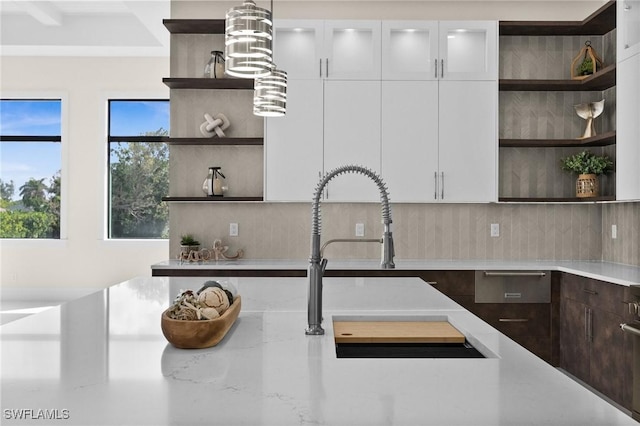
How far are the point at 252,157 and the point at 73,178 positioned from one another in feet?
12.5

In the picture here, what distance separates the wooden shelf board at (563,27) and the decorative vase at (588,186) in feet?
3.81

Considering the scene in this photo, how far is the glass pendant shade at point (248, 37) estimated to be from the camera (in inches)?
65.1

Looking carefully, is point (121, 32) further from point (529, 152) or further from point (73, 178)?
point (529, 152)

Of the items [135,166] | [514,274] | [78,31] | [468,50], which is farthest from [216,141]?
[135,166]

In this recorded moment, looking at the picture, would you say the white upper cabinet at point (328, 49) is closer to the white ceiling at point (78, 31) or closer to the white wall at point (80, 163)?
the white ceiling at point (78, 31)

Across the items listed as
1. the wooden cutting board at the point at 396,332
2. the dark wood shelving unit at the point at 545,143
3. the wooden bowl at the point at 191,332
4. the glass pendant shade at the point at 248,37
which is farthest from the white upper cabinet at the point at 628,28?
the wooden bowl at the point at 191,332

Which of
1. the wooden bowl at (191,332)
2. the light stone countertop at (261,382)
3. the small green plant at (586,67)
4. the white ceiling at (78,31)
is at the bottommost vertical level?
the light stone countertop at (261,382)

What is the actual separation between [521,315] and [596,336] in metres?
0.56

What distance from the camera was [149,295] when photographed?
7.24 ft

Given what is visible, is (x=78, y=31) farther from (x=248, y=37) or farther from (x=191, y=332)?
(x=191, y=332)

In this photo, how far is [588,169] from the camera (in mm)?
4195

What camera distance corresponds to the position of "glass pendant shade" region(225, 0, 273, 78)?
5.42 feet

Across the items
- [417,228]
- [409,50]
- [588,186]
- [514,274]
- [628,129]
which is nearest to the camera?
[628,129]

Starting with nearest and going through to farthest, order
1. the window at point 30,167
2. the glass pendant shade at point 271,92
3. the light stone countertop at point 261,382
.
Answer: the light stone countertop at point 261,382 < the glass pendant shade at point 271,92 < the window at point 30,167
